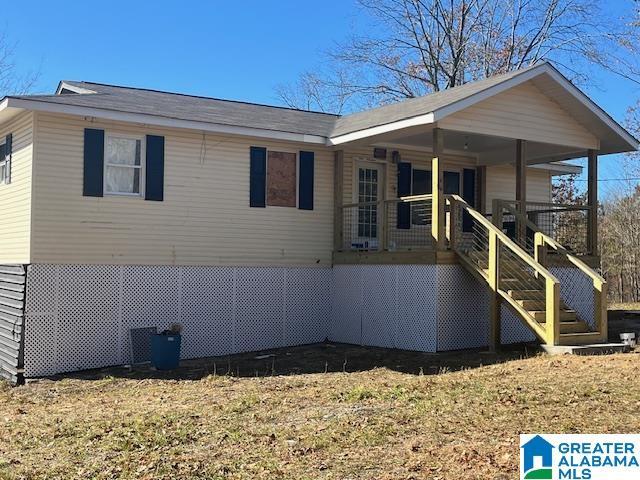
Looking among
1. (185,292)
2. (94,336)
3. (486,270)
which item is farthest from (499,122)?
(94,336)

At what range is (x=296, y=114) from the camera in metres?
16.1

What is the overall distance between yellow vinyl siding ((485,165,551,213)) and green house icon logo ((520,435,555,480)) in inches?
493

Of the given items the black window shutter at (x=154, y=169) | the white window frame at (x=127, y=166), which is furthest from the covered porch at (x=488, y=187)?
the white window frame at (x=127, y=166)

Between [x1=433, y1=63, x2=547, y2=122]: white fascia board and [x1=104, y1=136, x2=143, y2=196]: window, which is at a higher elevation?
[x1=433, y1=63, x2=547, y2=122]: white fascia board

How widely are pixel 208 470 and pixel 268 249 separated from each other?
8.52 metres

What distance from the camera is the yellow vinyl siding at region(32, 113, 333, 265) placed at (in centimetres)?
1177

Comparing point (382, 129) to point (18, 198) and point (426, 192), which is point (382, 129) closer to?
Result: point (426, 192)

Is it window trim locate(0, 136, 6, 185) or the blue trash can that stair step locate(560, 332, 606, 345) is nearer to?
the blue trash can

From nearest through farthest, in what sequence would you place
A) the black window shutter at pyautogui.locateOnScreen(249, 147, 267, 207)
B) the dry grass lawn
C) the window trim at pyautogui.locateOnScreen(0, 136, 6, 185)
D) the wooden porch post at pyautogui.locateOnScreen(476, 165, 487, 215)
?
the dry grass lawn
the window trim at pyautogui.locateOnScreen(0, 136, 6, 185)
the black window shutter at pyautogui.locateOnScreen(249, 147, 267, 207)
the wooden porch post at pyautogui.locateOnScreen(476, 165, 487, 215)

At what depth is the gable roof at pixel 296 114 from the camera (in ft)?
39.7

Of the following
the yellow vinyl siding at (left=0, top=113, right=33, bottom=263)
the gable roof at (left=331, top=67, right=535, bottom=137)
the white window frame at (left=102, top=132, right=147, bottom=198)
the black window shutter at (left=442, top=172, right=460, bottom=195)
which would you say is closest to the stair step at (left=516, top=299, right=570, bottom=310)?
the gable roof at (left=331, top=67, right=535, bottom=137)

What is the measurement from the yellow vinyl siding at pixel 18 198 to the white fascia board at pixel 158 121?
55cm

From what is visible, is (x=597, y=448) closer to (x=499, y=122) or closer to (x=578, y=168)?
(x=499, y=122)

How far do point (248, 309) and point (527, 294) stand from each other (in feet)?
17.0
